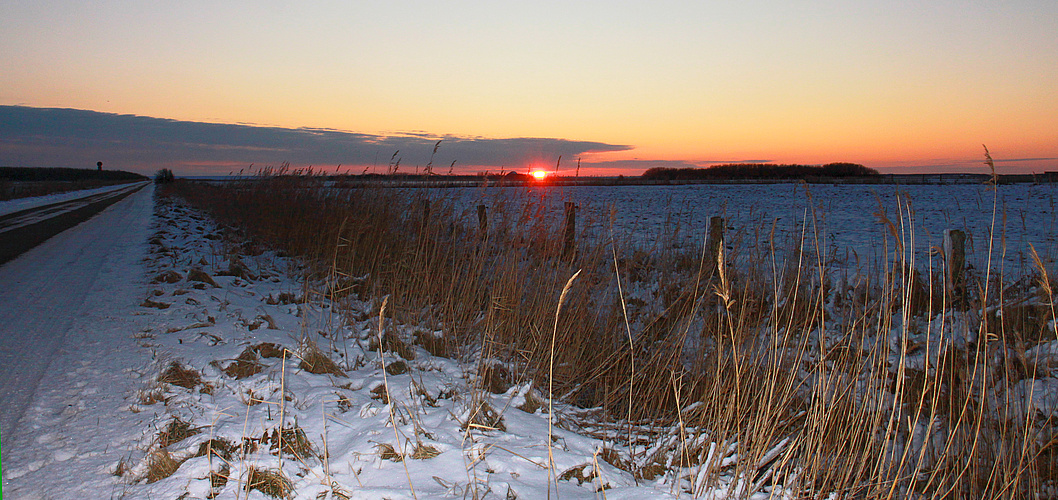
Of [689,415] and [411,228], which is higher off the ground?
[411,228]

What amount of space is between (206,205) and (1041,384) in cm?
1859

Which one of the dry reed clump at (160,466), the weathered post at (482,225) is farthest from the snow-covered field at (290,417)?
the weathered post at (482,225)

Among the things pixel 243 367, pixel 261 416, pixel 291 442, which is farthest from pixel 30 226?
pixel 291 442

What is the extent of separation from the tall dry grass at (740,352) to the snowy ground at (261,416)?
28 centimetres

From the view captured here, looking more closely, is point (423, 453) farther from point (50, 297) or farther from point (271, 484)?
point (50, 297)

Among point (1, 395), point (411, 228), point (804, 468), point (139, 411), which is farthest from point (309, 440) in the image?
point (411, 228)

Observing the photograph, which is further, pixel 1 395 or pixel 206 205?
pixel 206 205

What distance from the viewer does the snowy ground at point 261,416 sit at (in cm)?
248

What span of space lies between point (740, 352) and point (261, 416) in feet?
9.87

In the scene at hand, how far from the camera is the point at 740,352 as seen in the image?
390 centimetres

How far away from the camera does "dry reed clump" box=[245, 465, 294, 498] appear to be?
2.41m

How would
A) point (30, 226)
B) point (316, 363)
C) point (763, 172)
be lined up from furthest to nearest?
point (763, 172) < point (30, 226) < point (316, 363)

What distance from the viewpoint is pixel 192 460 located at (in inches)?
102

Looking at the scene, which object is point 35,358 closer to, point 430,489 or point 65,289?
point 65,289
